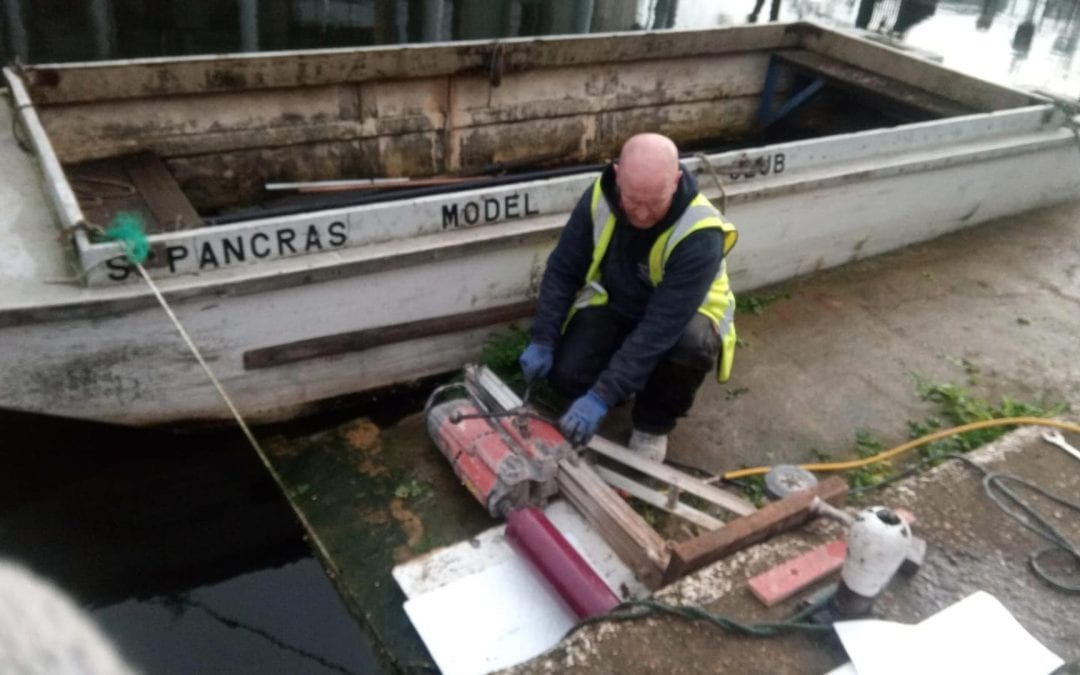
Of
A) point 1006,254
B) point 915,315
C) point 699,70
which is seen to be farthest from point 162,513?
point 1006,254

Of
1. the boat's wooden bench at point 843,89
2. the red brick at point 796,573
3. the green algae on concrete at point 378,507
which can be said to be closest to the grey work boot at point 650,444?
the green algae on concrete at point 378,507

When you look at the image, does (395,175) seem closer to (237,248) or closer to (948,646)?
(237,248)

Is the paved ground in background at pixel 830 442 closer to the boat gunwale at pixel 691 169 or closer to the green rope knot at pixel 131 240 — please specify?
the boat gunwale at pixel 691 169

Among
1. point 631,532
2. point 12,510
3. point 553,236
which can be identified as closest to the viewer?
point 631,532

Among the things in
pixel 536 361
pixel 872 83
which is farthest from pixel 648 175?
pixel 872 83

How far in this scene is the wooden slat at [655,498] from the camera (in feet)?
11.3

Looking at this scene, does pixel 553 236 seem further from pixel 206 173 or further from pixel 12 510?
pixel 12 510

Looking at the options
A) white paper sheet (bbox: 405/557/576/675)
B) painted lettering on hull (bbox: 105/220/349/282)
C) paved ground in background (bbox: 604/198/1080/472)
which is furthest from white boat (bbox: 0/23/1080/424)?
white paper sheet (bbox: 405/557/576/675)

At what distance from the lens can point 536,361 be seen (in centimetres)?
371

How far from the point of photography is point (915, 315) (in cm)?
531

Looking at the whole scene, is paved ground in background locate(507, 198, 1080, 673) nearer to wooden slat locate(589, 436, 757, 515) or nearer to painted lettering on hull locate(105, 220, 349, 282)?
wooden slat locate(589, 436, 757, 515)

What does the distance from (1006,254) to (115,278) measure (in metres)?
5.65

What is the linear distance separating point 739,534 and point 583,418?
851mm

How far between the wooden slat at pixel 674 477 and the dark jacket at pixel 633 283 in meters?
0.24
